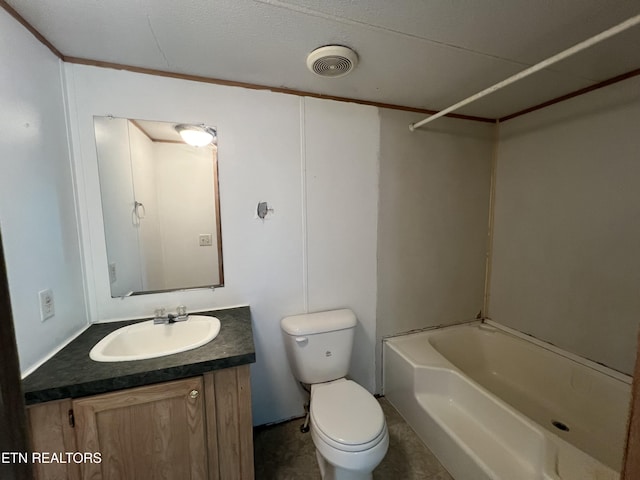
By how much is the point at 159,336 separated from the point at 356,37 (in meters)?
1.68

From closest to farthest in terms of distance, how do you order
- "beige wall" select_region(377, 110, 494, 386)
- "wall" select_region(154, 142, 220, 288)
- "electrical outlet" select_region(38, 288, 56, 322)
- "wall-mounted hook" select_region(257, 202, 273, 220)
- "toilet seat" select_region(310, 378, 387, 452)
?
1. "electrical outlet" select_region(38, 288, 56, 322)
2. "toilet seat" select_region(310, 378, 387, 452)
3. "wall" select_region(154, 142, 220, 288)
4. "wall-mounted hook" select_region(257, 202, 273, 220)
5. "beige wall" select_region(377, 110, 494, 386)

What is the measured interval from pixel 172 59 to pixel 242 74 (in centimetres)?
33

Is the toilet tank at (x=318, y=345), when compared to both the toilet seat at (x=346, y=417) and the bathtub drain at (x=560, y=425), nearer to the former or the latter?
the toilet seat at (x=346, y=417)

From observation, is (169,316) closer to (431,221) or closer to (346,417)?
(346,417)

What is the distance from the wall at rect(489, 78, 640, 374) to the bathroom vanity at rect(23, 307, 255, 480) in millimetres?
2010

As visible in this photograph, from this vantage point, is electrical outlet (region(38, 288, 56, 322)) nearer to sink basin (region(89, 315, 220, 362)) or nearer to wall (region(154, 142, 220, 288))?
sink basin (region(89, 315, 220, 362))

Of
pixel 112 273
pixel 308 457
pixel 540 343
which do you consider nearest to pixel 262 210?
pixel 112 273

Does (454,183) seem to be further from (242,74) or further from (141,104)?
(141,104)

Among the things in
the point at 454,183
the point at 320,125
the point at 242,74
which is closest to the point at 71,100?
the point at 242,74

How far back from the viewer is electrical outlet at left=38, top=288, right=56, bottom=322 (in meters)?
1.04

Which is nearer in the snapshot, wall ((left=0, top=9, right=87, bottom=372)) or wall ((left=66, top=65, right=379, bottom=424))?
wall ((left=0, top=9, right=87, bottom=372))

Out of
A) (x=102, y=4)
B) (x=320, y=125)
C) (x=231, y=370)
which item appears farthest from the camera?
(x=320, y=125)

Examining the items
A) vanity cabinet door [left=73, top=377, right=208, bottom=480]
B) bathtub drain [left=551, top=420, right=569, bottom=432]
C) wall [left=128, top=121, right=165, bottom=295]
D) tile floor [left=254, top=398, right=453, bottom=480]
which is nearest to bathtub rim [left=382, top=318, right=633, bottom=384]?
bathtub drain [left=551, top=420, right=569, bottom=432]

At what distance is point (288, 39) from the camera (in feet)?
3.73
